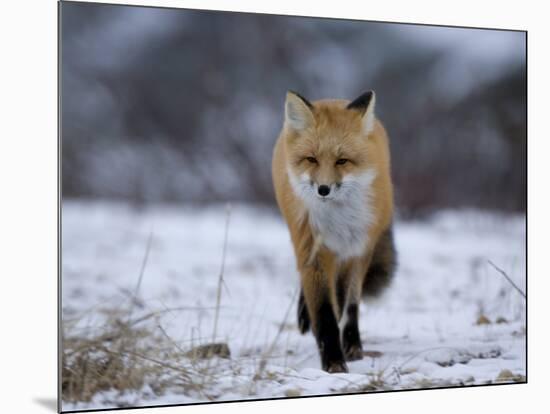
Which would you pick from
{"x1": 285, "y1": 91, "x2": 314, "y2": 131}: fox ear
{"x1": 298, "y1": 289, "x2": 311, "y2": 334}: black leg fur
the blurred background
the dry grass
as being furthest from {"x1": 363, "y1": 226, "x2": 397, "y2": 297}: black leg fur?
the dry grass

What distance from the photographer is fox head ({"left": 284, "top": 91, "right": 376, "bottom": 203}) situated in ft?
14.6

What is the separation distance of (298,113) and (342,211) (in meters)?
0.54

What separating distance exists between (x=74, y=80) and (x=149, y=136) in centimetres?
48

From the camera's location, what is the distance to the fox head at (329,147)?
14.6 ft

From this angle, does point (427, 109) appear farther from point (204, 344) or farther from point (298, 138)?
point (204, 344)

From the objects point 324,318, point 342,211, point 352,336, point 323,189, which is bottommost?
point 352,336

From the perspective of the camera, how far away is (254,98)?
4.67 metres

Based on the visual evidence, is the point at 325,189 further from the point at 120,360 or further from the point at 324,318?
the point at 120,360

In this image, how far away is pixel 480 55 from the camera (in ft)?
16.8

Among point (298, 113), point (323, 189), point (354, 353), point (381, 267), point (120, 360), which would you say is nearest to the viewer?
point (120, 360)

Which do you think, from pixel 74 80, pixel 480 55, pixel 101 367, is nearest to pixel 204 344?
pixel 101 367

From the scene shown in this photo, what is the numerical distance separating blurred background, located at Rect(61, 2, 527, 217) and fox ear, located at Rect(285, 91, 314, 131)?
3.7 inches

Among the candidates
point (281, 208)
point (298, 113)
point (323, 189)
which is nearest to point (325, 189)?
point (323, 189)

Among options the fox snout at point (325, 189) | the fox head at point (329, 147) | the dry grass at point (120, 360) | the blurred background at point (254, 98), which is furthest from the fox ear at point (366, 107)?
the dry grass at point (120, 360)
